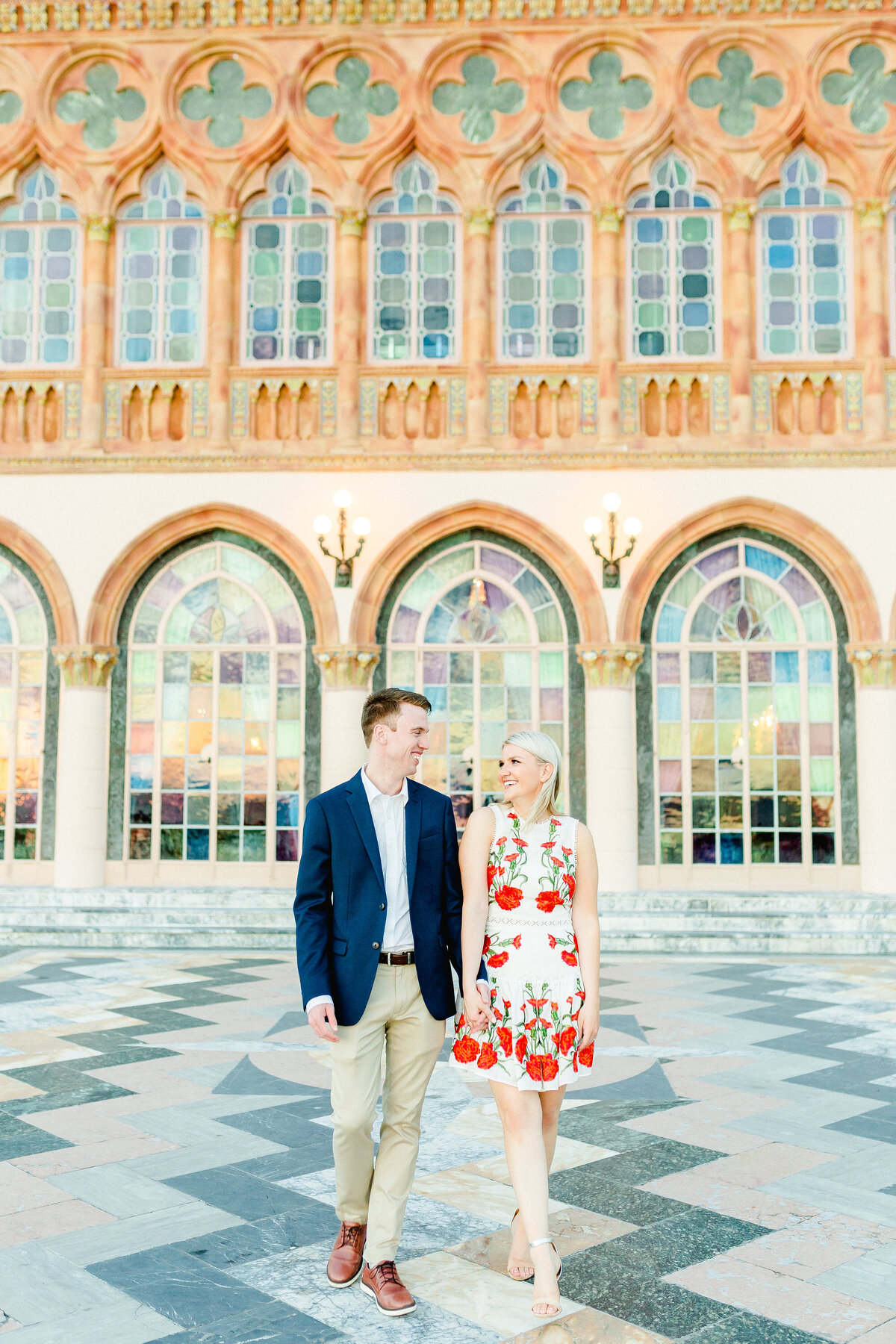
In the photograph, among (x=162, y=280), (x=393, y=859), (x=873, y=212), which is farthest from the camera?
(x=162, y=280)

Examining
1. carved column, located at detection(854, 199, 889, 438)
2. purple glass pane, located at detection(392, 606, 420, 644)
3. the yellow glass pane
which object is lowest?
the yellow glass pane

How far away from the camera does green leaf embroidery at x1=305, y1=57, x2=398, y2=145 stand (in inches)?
535

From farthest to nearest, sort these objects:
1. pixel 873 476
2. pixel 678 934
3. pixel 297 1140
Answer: pixel 873 476
pixel 678 934
pixel 297 1140

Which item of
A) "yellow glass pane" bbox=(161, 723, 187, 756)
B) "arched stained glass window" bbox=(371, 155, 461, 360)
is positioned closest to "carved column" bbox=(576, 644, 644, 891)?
"arched stained glass window" bbox=(371, 155, 461, 360)

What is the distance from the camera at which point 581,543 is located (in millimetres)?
13000

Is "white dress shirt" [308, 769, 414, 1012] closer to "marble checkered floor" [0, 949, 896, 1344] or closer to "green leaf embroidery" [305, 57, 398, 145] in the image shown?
"marble checkered floor" [0, 949, 896, 1344]

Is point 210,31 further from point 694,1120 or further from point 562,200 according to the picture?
point 694,1120

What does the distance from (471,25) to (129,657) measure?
7901mm

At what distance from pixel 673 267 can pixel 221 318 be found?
499 centimetres

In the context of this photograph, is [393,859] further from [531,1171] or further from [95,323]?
[95,323]

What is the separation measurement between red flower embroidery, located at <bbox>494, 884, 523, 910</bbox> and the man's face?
44 centimetres

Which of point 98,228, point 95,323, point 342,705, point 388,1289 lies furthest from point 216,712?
point 388,1289

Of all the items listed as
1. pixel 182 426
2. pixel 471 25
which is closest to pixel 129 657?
pixel 182 426

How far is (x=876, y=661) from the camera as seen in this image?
12773mm
